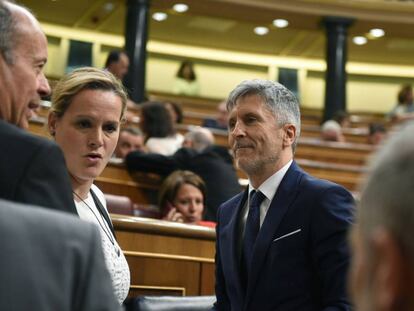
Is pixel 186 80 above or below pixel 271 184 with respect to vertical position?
above

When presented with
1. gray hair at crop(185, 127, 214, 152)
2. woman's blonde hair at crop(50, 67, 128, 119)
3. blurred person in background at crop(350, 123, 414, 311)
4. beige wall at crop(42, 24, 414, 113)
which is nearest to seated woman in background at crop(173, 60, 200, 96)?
beige wall at crop(42, 24, 414, 113)

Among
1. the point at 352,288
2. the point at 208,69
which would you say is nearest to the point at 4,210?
the point at 352,288

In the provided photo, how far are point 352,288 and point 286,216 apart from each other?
5.44 feet

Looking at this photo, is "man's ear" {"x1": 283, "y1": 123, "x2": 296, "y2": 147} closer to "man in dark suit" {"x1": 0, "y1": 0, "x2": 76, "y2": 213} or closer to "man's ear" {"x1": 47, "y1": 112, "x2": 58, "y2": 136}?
"man's ear" {"x1": 47, "y1": 112, "x2": 58, "y2": 136}

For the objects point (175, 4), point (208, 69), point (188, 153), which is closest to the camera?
point (188, 153)

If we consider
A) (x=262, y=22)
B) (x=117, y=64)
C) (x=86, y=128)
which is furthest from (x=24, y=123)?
(x=262, y=22)

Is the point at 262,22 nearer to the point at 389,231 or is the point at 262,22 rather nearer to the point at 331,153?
the point at 331,153

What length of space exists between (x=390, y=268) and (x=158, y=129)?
5.39 metres

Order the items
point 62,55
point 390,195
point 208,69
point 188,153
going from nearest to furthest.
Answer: point 390,195
point 188,153
point 62,55
point 208,69

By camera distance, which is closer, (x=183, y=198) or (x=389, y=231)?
(x=389, y=231)

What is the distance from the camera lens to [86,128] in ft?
8.39

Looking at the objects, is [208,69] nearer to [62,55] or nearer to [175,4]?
[62,55]

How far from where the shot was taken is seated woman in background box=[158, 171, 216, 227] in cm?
448

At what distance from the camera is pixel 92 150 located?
2543 mm
